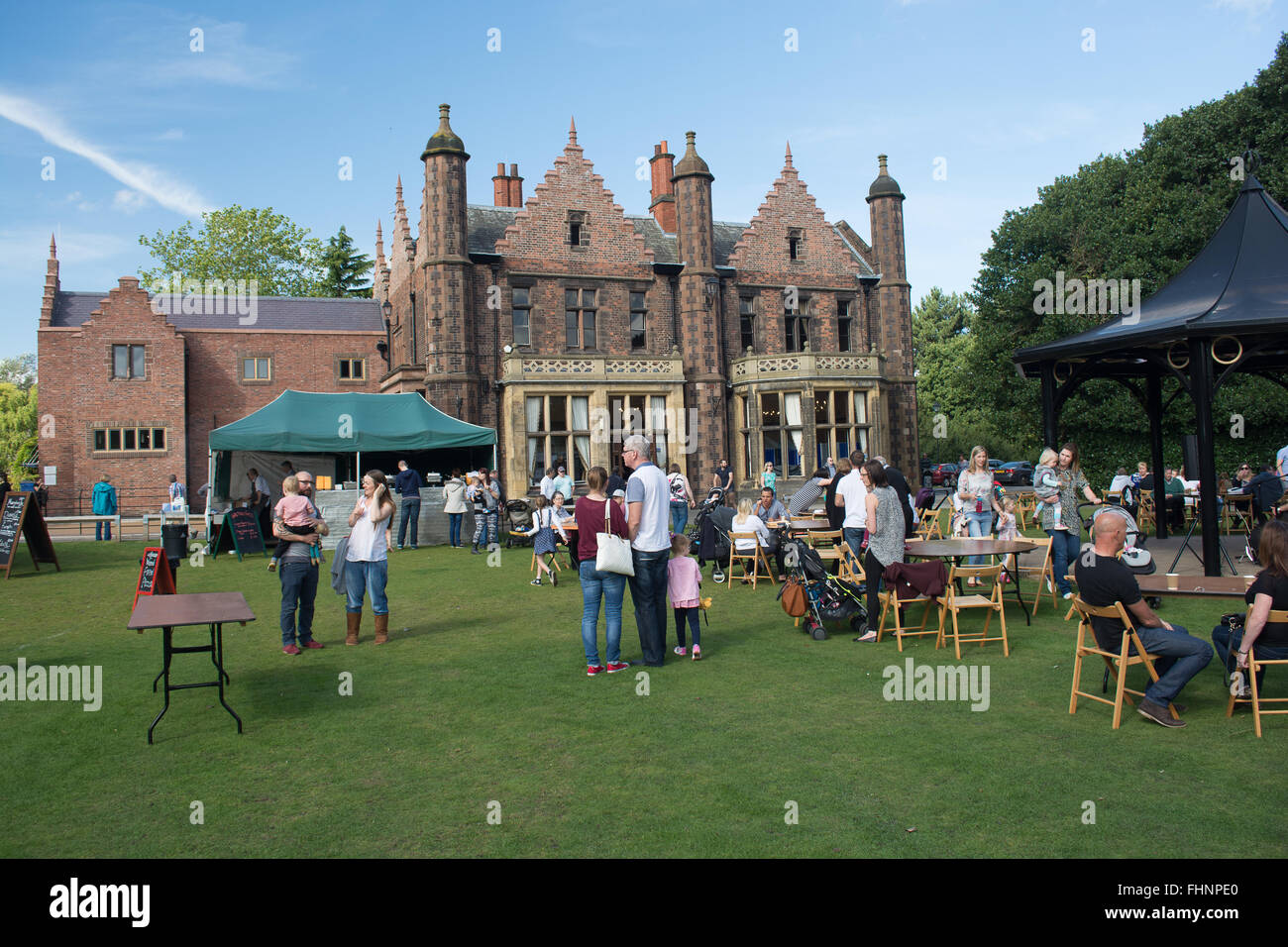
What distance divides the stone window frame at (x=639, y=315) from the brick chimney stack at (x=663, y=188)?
12.7 feet

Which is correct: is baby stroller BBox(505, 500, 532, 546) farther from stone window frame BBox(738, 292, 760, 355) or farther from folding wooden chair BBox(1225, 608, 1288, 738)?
Result: folding wooden chair BBox(1225, 608, 1288, 738)

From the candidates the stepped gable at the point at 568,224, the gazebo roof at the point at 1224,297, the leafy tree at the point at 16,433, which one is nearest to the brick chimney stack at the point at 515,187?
the stepped gable at the point at 568,224

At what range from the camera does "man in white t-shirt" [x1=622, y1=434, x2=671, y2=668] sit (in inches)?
315

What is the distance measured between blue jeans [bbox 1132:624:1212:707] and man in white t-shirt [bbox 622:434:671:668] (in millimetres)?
3961

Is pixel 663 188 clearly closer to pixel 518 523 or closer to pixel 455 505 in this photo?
pixel 518 523

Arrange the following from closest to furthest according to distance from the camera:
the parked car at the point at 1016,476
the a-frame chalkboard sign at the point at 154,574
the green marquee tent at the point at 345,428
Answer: the a-frame chalkboard sign at the point at 154,574 → the green marquee tent at the point at 345,428 → the parked car at the point at 1016,476

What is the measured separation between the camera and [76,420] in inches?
1337

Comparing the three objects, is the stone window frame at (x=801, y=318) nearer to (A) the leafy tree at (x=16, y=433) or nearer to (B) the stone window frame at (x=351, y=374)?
(B) the stone window frame at (x=351, y=374)

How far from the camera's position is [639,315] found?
29.9 meters

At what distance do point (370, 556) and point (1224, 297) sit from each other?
456 inches

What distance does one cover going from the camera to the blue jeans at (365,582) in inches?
375

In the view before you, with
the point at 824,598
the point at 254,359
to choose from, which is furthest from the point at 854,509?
the point at 254,359
